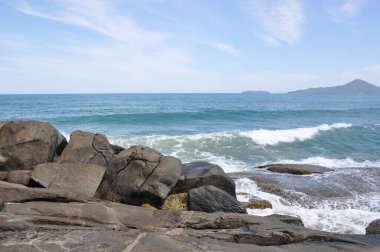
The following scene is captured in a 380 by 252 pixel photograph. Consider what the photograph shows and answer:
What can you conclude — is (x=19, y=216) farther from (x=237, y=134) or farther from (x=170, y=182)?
(x=237, y=134)

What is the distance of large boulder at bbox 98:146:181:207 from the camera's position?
30.2 feet

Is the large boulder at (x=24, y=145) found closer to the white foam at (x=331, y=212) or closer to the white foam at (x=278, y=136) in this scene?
the white foam at (x=331, y=212)

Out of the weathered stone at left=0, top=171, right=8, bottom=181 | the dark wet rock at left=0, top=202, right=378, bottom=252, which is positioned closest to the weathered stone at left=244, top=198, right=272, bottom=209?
the dark wet rock at left=0, top=202, right=378, bottom=252

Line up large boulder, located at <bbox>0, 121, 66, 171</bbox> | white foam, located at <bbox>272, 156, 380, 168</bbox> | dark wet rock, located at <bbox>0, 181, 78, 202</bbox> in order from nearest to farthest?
dark wet rock, located at <bbox>0, 181, 78, 202</bbox> < large boulder, located at <bbox>0, 121, 66, 171</bbox> < white foam, located at <bbox>272, 156, 380, 168</bbox>

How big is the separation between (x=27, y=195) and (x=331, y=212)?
8.76 metres

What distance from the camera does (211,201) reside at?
8781 millimetres

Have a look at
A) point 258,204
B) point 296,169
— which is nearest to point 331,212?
point 258,204

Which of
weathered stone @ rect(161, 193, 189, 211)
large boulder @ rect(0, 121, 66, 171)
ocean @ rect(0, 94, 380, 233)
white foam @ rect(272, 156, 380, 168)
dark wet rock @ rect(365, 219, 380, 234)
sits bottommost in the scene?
white foam @ rect(272, 156, 380, 168)

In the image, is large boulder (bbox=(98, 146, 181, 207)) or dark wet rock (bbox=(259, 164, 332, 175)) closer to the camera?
large boulder (bbox=(98, 146, 181, 207))

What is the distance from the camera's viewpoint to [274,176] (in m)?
15.7

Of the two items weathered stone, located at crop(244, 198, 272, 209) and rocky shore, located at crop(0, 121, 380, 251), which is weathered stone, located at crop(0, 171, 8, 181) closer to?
rocky shore, located at crop(0, 121, 380, 251)

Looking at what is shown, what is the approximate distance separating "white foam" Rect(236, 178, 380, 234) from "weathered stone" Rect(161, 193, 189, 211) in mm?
2497

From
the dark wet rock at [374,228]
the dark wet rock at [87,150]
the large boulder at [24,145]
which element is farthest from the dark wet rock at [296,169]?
the large boulder at [24,145]

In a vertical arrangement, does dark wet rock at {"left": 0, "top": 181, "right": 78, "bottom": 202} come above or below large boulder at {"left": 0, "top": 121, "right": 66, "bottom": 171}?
below
